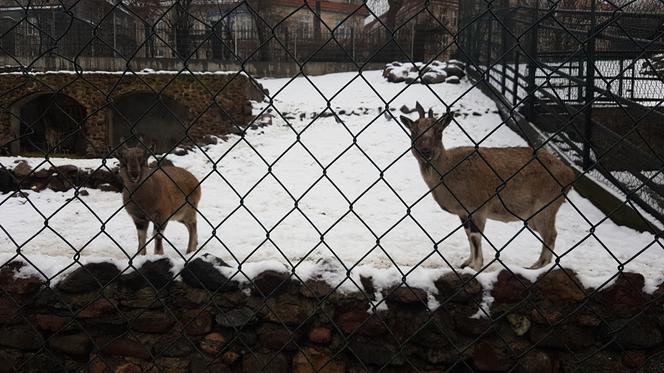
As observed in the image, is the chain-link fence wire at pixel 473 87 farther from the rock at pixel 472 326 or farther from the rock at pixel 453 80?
the rock at pixel 453 80

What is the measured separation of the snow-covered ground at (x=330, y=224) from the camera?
2680 millimetres

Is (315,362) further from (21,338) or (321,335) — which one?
(21,338)

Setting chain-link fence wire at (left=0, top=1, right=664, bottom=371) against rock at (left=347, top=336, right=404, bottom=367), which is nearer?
chain-link fence wire at (left=0, top=1, right=664, bottom=371)

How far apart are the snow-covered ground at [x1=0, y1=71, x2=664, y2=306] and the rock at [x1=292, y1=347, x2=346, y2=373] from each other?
32cm

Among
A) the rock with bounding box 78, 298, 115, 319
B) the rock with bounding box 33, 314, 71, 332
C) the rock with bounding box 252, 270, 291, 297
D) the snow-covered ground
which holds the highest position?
the rock with bounding box 252, 270, 291, 297

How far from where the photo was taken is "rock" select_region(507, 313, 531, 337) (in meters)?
2.62

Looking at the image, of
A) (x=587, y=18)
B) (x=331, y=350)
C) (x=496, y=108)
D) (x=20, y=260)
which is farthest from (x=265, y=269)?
(x=496, y=108)

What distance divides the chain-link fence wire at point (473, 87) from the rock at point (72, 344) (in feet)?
0.12

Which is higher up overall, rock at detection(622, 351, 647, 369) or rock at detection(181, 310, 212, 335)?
rock at detection(181, 310, 212, 335)

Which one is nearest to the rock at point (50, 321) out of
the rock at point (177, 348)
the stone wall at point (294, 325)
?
the stone wall at point (294, 325)

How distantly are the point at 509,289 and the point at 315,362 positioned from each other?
0.90 m

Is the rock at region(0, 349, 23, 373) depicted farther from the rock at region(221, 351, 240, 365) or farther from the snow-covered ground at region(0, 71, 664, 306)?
the rock at region(221, 351, 240, 365)

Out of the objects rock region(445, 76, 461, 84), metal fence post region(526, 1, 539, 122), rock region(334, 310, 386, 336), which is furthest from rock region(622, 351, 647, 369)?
rock region(445, 76, 461, 84)

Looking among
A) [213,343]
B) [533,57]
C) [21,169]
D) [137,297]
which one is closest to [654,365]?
[213,343]
